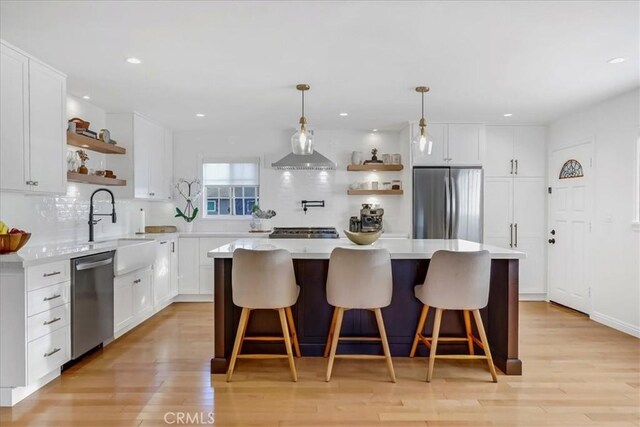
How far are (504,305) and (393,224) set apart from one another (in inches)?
116

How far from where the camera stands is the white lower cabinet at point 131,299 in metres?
3.61

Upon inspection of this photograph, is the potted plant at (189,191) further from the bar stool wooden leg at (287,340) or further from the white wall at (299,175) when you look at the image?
the bar stool wooden leg at (287,340)

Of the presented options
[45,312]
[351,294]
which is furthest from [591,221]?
[45,312]

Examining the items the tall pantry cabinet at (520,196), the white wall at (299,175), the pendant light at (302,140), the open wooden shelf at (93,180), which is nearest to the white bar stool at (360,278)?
the pendant light at (302,140)

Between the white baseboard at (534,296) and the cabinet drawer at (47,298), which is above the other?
the cabinet drawer at (47,298)

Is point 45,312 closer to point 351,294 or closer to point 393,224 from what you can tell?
point 351,294

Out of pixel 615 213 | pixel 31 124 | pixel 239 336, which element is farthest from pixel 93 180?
pixel 615 213

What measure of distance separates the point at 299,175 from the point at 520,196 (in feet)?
10.4

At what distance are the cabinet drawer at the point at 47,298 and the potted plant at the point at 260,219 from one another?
114 inches

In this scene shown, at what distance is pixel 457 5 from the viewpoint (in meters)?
2.26

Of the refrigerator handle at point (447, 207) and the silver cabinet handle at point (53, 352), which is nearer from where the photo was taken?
the silver cabinet handle at point (53, 352)

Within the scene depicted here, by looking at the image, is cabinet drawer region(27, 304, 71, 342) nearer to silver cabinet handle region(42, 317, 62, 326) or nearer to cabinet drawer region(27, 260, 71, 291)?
silver cabinet handle region(42, 317, 62, 326)

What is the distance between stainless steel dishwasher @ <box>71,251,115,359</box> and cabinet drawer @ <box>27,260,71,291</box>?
0.25 feet

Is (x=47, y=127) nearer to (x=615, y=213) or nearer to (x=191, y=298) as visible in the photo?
(x=191, y=298)
